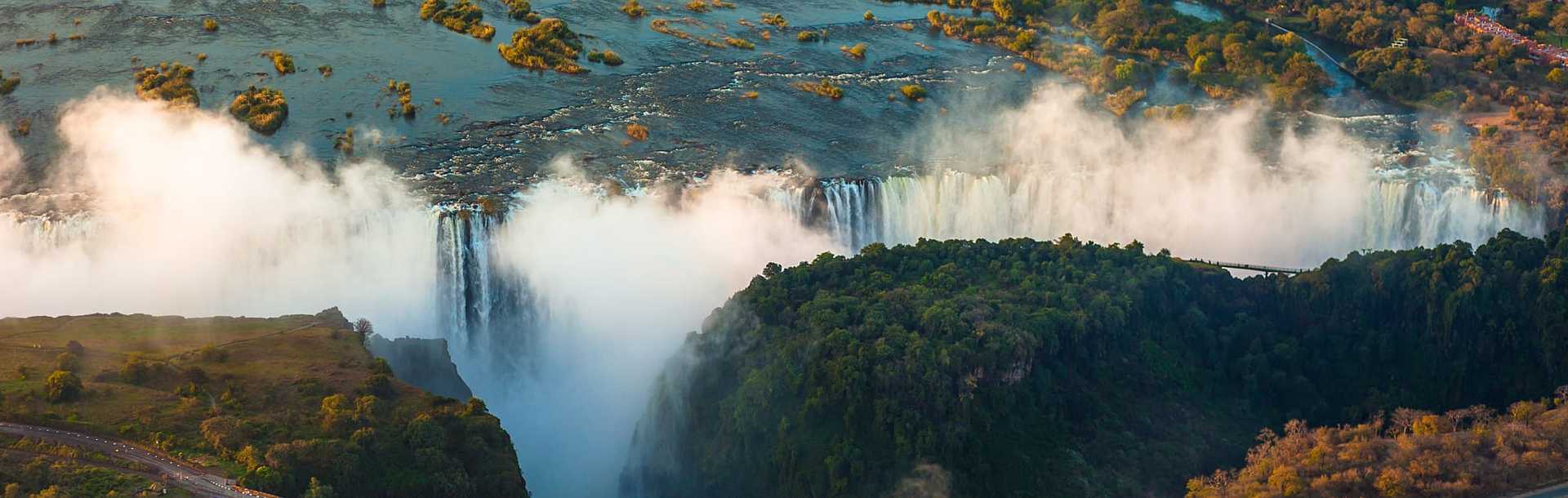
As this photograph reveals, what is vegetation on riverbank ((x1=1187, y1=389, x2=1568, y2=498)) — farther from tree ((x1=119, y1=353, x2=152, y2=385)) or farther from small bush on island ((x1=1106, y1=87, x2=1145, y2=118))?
tree ((x1=119, y1=353, x2=152, y2=385))

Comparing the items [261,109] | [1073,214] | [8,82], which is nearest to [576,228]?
[261,109]

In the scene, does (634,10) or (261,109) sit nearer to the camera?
(261,109)

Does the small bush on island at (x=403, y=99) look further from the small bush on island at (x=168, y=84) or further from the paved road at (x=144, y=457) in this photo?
the paved road at (x=144, y=457)

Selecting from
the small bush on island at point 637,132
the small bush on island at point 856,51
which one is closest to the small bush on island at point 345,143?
the small bush on island at point 637,132

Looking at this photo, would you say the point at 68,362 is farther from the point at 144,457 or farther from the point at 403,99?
the point at 403,99

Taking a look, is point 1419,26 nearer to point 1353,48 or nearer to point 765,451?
point 1353,48

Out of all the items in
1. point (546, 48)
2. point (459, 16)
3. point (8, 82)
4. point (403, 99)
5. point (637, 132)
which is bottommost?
point (637, 132)

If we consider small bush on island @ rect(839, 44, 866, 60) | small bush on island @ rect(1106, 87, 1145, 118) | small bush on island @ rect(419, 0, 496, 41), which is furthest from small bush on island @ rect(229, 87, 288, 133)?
small bush on island @ rect(1106, 87, 1145, 118)
